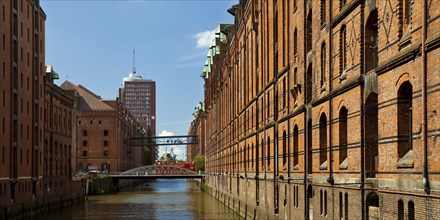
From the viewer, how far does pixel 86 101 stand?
123562 mm

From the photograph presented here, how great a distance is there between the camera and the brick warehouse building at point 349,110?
14.4 meters

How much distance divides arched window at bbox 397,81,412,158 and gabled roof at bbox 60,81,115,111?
4233 inches

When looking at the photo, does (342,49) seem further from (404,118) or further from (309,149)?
(309,149)

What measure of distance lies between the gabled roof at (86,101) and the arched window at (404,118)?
10753 centimetres

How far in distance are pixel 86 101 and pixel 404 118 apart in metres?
112

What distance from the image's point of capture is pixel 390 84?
16.3 meters

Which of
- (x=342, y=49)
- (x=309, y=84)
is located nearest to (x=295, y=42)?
(x=309, y=84)

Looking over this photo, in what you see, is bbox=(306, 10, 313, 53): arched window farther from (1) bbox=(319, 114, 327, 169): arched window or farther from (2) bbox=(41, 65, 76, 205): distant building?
(2) bbox=(41, 65, 76, 205): distant building

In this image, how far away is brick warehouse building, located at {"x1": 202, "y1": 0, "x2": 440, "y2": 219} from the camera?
14414 mm

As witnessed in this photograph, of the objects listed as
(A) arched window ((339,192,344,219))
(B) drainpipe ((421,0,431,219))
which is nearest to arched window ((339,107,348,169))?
(A) arched window ((339,192,344,219))

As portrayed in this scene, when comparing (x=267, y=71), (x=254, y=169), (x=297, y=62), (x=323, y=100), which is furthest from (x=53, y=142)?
(x=323, y=100)

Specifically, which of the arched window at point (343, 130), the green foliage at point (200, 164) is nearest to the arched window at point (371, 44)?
the arched window at point (343, 130)

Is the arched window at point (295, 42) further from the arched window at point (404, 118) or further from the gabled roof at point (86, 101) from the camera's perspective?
the gabled roof at point (86, 101)

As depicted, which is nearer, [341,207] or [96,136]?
[341,207]
